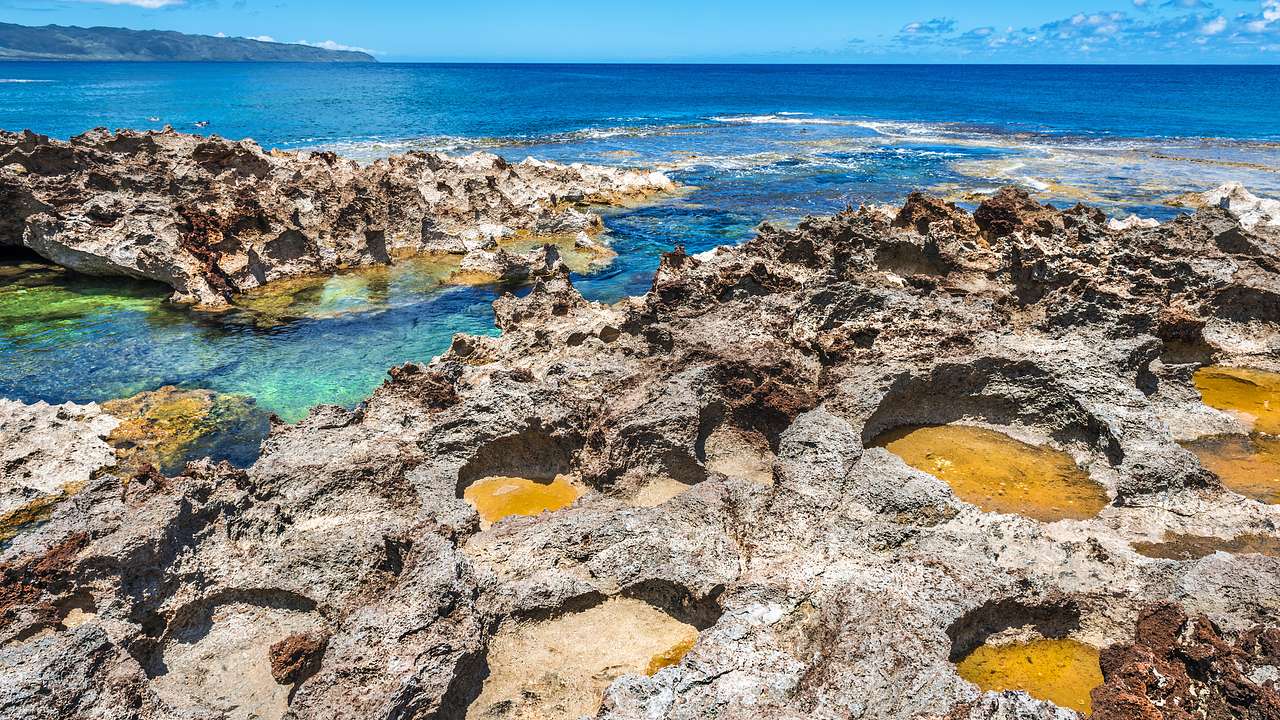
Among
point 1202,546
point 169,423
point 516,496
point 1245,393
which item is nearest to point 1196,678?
point 1202,546

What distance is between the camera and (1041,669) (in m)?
7.30

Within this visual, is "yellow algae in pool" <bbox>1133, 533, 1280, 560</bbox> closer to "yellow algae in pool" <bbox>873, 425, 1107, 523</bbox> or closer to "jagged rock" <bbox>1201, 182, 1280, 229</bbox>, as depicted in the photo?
"yellow algae in pool" <bbox>873, 425, 1107, 523</bbox>

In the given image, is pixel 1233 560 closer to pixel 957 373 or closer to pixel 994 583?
pixel 994 583

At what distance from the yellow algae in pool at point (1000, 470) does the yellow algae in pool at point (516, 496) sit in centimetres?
472

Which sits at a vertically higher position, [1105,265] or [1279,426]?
[1105,265]

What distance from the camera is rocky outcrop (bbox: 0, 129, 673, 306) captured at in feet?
72.4

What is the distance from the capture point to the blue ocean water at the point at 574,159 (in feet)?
57.5

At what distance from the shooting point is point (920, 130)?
2872 inches

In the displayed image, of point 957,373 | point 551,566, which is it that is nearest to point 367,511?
point 551,566

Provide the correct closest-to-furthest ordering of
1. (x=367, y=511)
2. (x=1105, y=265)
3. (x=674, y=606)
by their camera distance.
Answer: (x=674, y=606)
(x=367, y=511)
(x=1105, y=265)

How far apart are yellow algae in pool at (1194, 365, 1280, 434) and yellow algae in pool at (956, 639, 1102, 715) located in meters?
6.90

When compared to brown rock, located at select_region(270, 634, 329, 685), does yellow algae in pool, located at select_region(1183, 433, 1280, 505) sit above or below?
above

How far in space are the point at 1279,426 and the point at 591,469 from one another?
34.5 feet

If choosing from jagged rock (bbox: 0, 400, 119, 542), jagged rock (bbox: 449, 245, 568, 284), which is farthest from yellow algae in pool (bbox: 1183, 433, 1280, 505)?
jagged rock (bbox: 449, 245, 568, 284)
